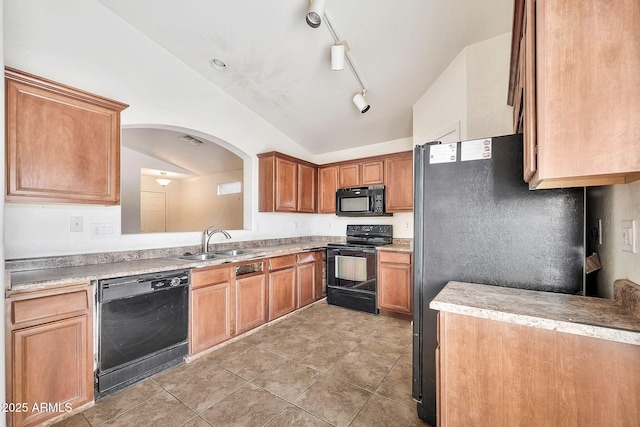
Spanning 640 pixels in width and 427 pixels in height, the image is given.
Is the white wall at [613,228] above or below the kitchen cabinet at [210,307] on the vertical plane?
above

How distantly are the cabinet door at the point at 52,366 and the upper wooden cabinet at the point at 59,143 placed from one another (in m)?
0.86

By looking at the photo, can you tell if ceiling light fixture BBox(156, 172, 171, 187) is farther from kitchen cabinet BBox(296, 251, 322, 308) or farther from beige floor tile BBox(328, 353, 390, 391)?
beige floor tile BBox(328, 353, 390, 391)

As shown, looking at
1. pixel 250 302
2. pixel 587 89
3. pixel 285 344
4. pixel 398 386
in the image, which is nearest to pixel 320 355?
pixel 285 344

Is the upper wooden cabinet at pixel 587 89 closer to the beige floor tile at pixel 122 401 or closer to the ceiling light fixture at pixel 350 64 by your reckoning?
the ceiling light fixture at pixel 350 64

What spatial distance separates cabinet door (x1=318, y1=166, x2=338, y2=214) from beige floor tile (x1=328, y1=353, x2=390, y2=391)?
233 cm

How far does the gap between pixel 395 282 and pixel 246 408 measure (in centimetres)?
216

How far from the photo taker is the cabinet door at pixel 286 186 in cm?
363

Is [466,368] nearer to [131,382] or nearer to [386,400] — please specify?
[386,400]

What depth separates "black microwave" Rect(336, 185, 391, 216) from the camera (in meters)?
3.67

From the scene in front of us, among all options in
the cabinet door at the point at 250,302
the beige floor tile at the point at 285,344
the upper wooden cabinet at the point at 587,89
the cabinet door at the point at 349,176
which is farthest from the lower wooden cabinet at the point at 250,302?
the upper wooden cabinet at the point at 587,89

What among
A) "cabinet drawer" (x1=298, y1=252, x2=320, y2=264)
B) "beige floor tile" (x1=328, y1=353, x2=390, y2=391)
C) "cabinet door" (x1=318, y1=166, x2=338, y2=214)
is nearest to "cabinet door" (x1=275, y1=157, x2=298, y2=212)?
"cabinet door" (x1=318, y1=166, x2=338, y2=214)

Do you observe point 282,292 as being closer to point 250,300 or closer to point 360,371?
point 250,300

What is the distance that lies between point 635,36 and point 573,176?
42 centimetres

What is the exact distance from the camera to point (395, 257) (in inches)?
129
